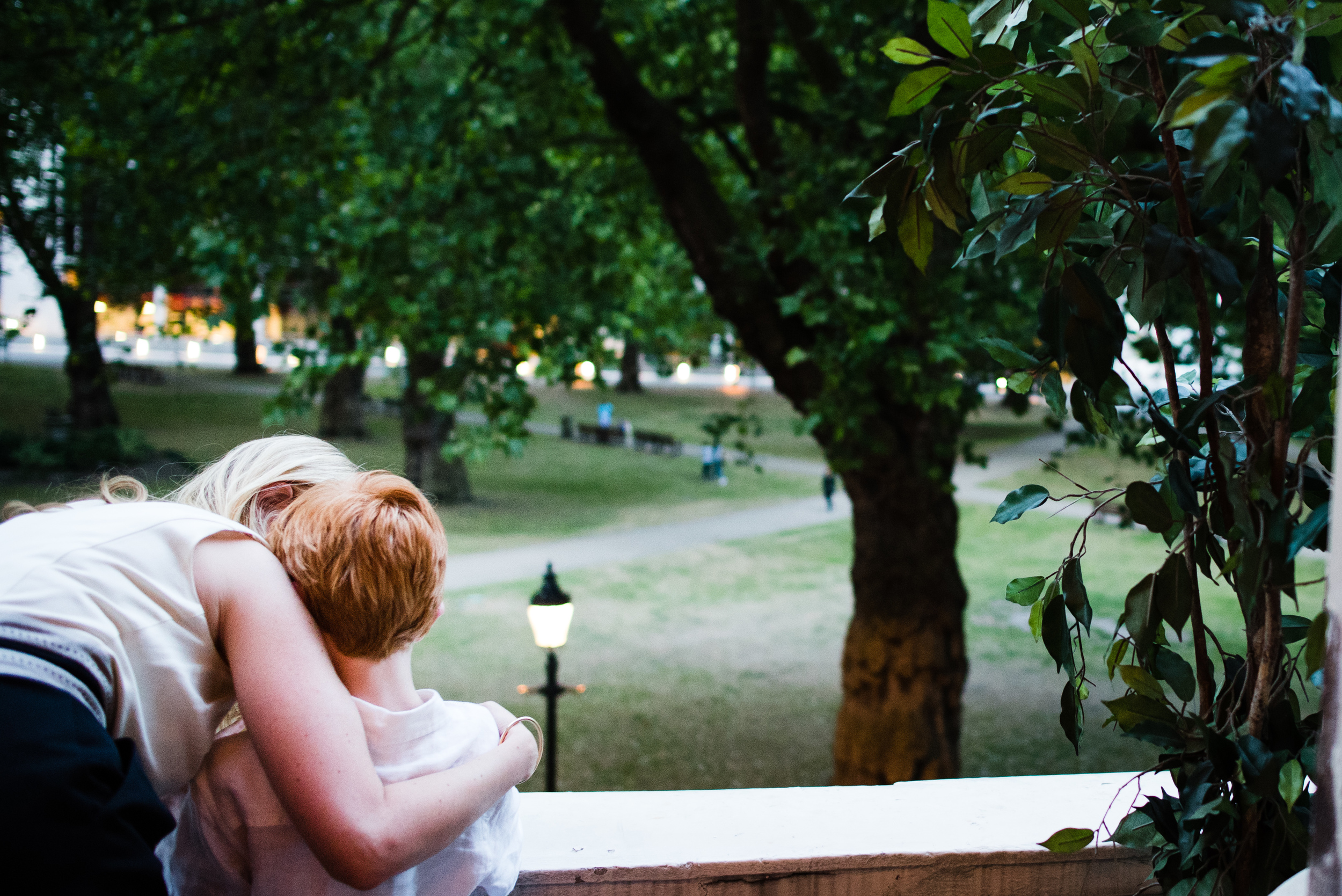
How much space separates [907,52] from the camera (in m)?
1.26

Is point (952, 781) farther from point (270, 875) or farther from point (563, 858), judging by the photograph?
point (270, 875)

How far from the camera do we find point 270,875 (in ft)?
4.62

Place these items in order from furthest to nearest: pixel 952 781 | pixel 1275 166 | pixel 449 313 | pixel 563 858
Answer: pixel 449 313
pixel 952 781
pixel 563 858
pixel 1275 166

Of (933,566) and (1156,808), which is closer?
(1156,808)

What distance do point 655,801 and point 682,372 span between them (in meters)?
46.1

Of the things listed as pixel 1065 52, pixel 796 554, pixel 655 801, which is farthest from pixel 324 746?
pixel 796 554

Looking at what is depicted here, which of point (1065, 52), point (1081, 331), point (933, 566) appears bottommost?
point (933, 566)

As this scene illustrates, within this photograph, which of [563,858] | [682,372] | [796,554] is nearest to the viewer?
[563,858]

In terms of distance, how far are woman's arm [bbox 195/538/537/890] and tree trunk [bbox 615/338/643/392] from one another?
36836 millimetres

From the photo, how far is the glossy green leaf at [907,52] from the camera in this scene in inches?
48.4

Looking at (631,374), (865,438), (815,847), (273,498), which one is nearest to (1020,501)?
(815,847)

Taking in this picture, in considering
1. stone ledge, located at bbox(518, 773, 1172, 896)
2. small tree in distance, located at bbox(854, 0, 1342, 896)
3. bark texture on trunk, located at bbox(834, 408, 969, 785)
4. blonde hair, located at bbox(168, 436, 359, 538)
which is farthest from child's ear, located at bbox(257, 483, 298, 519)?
bark texture on trunk, located at bbox(834, 408, 969, 785)

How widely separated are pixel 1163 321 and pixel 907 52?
0.53 m

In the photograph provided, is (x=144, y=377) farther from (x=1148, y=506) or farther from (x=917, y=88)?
(x=1148, y=506)
